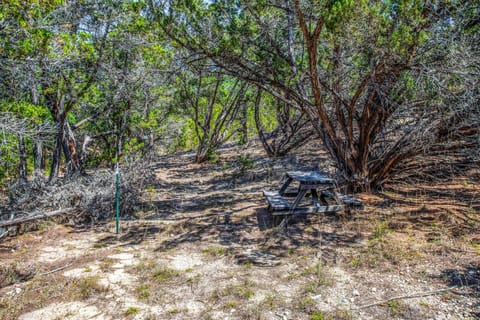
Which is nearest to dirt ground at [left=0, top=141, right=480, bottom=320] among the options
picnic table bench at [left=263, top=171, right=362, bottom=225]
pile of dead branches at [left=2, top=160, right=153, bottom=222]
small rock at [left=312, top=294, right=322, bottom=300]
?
small rock at [left=312, top=294, right=322, bottom=300]

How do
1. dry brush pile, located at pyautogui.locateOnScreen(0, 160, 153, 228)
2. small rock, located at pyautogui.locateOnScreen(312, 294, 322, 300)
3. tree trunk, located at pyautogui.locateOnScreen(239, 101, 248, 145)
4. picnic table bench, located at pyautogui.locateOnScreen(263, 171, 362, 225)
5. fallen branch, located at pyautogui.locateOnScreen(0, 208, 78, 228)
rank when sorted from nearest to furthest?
small rock, located at pyautogui.locateOnScreen(312, 294, 322, 300) < fallen branch, located at pyautogui.locateOnScreen(0, 208, 78, 228) < picnic table bench, located at pyautogui.locateOnScreen(263, 171, 362, 225) < dry brush pile, located at pyautogui.locateOnScreen(0, 160, 153, 228) < tree trunk, located at pyautogui.locateOnScreen(239, 101, 248, 145)

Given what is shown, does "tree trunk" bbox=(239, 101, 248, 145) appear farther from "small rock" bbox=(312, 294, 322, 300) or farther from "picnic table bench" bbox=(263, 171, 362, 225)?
"small rock" bbox=(312, 294, 322, 300)

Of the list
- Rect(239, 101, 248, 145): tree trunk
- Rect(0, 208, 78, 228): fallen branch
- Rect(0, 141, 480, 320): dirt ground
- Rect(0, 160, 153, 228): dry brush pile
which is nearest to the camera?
Rect(0, 141, 480, 320): dirt ground

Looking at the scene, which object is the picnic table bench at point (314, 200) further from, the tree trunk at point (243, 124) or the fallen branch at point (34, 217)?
the tree trunk at point (243, 124)

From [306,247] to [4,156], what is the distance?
5013 millimetres

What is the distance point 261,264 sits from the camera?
3.98 metres

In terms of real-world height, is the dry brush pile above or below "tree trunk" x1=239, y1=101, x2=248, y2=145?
below

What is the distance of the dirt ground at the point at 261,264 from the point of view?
3.07 meters

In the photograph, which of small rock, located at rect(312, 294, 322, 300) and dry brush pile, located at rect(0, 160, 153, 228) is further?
dry brush pile, located at rect(0, 160, 153, 228)

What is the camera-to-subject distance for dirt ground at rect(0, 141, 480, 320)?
10.1 feet

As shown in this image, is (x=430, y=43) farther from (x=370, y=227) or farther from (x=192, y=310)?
(x=192, y=310)

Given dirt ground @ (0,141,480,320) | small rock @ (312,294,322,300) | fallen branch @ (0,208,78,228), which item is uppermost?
fallen branch @ (0,208,78,228)

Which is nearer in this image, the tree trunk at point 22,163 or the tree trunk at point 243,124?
the tree trunk at point 22,163

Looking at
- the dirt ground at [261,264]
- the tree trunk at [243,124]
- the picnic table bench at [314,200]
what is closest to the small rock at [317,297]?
the dirt ground at [261,264]
